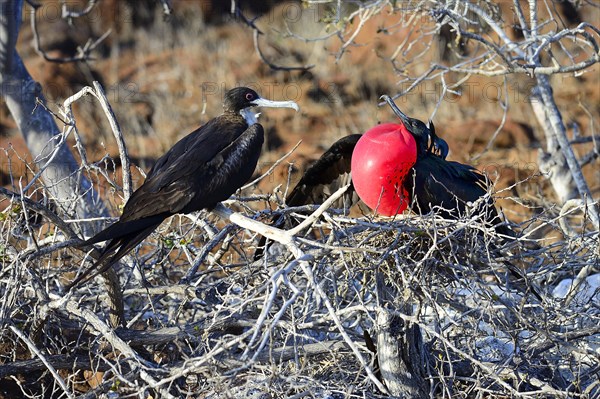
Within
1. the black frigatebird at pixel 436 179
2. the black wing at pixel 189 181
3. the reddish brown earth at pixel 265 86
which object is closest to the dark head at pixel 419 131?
the black frigatebird at pixel 436 179

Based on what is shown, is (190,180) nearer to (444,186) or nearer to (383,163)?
(383,163)

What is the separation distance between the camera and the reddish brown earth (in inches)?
312

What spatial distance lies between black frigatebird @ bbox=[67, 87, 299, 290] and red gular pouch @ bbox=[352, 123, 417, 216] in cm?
46


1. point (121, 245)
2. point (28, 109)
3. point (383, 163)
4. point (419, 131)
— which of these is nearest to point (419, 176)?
point (419, 131)

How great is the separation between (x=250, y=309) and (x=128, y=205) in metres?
0.68

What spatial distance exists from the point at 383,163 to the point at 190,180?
69cm

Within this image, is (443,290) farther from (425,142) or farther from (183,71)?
(183,71)

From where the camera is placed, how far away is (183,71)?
9.88 metres

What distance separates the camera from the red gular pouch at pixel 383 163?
3092 millimetres

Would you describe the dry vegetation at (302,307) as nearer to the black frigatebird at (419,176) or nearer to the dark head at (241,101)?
the black frigatebird at (419,176)

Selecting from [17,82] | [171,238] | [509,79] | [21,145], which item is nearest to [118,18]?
[21,145]

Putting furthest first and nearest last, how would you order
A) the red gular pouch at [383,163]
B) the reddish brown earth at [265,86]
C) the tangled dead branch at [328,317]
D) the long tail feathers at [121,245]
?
the reddish brown earth at [265,86] → the red gular pouch at [383,163] → the long tail feathers at [121,245] → the tangled dead branch at [328,317]

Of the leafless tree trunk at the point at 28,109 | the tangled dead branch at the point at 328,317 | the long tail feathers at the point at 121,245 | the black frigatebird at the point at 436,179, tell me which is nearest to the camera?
the tangled dead branch at the point at 328,317

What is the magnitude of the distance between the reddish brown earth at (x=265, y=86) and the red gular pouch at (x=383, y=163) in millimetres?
3597
